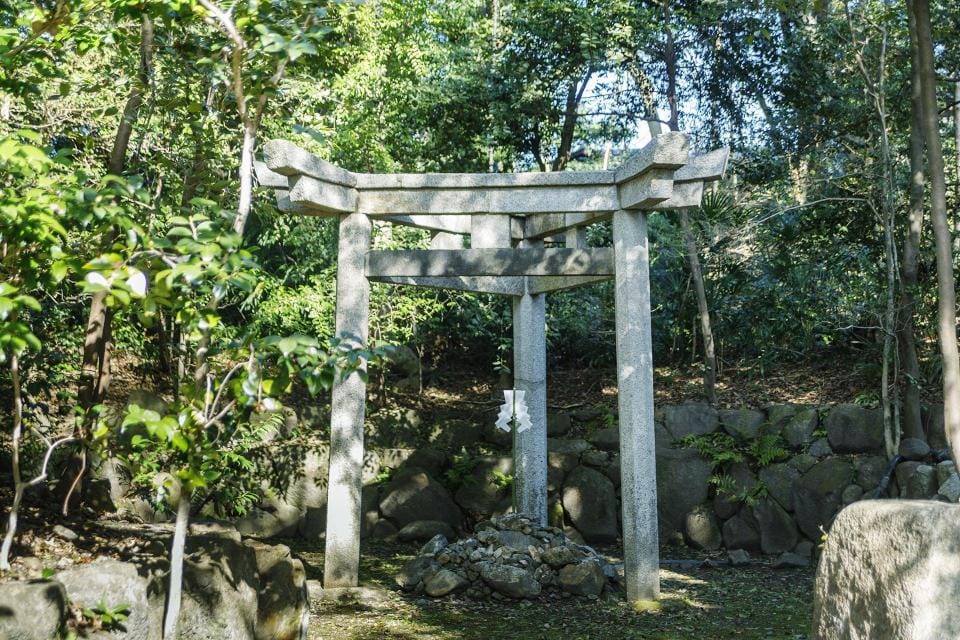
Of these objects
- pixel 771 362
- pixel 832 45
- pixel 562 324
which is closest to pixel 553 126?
pixel 562 324

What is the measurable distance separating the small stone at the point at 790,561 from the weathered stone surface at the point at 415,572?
11.8 ft

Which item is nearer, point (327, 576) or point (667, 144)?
point (667, 144)

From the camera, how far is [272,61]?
420cm

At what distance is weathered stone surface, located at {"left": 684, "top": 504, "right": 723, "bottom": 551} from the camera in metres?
9.39

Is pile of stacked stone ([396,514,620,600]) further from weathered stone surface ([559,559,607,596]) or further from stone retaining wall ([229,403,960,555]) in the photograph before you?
stone retaining wall ([229,403,960,555])

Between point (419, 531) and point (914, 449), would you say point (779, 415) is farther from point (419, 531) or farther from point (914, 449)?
point (419, 531)

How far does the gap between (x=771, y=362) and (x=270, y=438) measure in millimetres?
6575

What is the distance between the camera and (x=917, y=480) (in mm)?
8516

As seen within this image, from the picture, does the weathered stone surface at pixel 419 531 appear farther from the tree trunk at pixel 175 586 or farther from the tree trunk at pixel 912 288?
the tree trunk at pixel 175 586

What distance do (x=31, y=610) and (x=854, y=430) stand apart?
28.2 ft

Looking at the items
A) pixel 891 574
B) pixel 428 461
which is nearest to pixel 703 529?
pixel 428 461

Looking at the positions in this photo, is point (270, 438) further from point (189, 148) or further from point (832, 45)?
point (832, 45)

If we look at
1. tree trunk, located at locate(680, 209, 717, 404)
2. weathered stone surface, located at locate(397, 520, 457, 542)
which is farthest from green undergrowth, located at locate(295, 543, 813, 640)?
tree trunk, located at locate(680, 209, 717, 404)

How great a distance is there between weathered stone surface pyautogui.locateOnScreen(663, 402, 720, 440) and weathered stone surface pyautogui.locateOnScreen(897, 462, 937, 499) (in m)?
2.14
